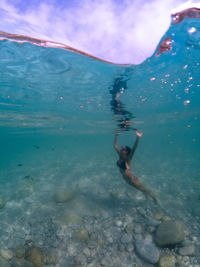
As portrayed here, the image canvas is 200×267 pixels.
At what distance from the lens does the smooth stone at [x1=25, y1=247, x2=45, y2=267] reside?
6672mm

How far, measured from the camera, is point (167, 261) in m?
6.68

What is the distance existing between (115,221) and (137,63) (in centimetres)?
972

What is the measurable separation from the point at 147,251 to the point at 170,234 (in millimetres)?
1322

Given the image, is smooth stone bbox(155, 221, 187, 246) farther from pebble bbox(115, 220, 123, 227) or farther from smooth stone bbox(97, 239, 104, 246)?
smooth stone bbox(97, 239, 104, 246)

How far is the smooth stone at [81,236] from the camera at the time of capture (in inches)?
317

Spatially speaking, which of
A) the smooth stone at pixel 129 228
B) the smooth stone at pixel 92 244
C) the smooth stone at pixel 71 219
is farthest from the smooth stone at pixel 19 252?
the smooth stone at pixel 129 228

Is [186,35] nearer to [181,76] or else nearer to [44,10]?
[181,76]

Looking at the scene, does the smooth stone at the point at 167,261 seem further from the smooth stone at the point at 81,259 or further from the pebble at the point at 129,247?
the smooth stone at the point at 81,259

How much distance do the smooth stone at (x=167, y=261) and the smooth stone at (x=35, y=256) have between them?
194 inches

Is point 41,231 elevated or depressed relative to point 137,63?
depressed

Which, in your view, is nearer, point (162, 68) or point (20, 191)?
point (162, 68)

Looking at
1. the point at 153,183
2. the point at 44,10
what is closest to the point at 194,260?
the point at 153,183

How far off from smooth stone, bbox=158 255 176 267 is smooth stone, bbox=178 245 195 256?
1.78 feet

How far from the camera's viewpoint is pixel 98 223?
30.3ft
